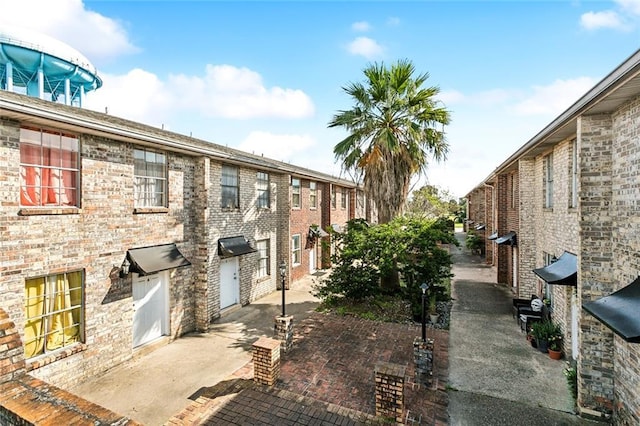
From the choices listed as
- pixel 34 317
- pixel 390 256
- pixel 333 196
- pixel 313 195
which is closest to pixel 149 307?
pixel 34 317

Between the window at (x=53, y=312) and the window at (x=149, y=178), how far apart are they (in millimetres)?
2575

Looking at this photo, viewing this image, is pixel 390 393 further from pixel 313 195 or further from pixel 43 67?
pixel 43 67

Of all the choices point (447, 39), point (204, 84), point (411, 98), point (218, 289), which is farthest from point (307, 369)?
point (204, 84)

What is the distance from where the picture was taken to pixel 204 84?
499 inches

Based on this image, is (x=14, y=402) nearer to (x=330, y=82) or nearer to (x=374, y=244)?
(x=374, y=244)

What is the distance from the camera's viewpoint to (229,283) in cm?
1224

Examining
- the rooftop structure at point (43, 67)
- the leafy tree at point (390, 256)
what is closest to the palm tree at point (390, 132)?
the leafy tree at point (390, 256)

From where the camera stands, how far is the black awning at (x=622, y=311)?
389 centimetres

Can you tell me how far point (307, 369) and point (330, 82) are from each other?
10602 millimetres

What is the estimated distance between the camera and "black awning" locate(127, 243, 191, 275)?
8.04m

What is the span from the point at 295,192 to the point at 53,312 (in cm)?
1175

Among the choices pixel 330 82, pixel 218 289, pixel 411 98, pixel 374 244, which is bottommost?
pixel 218 289

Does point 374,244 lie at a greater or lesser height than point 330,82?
lesser

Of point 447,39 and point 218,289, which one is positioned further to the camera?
point 218,289
